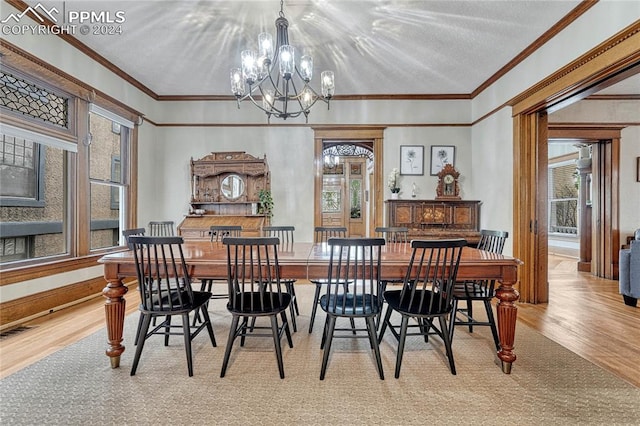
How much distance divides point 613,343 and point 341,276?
238cm

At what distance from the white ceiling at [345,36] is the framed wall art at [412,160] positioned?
96cm

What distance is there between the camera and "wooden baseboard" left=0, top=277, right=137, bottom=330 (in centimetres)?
263

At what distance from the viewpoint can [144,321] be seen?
1.98 metres

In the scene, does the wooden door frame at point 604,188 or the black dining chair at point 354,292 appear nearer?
the black dining chair at point 354,292

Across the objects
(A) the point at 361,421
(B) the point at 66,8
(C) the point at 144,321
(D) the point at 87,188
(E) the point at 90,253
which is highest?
(B) the point at 66,8

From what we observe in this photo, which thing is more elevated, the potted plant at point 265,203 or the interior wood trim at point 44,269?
the potted plant at point 265,203

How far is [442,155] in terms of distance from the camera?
4719 mm

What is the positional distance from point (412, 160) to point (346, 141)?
1106mm

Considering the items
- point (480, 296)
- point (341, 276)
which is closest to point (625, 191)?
point (480, 296)

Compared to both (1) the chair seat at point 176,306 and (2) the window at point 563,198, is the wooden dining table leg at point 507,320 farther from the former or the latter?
(2) the window at point 563,198

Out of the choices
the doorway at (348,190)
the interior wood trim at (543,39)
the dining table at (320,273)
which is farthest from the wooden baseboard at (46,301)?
the interior wood trim at (543,39)

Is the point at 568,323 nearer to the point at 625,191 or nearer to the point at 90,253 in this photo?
the point at 625,191

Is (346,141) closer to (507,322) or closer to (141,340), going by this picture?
(507,322)

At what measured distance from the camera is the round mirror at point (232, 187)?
4891 millimetres
